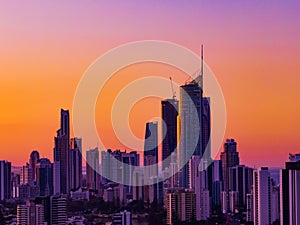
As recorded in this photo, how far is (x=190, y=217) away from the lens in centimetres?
794

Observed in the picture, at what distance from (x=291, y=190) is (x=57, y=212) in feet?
7.63

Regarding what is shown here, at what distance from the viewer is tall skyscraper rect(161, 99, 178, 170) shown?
10.0 meters

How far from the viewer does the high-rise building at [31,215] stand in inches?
248

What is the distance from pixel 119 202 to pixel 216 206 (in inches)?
52.7

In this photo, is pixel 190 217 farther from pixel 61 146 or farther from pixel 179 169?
pixel 61 146

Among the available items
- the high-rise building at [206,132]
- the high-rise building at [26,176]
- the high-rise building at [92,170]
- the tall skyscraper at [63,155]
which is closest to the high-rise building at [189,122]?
the high-rise building at [206,132]

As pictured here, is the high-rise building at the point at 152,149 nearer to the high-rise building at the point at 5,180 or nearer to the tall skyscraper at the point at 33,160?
the tall skyscraper at the point at 33,160

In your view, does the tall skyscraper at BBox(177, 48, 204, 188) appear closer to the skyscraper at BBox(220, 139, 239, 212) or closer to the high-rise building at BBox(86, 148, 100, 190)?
the skyscraper at BBox(220, 139, 239, 212)

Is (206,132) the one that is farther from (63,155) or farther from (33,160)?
(33,160)

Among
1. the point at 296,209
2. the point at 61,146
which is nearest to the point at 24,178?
the point at 61,146

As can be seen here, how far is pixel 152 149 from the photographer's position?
32.2ft

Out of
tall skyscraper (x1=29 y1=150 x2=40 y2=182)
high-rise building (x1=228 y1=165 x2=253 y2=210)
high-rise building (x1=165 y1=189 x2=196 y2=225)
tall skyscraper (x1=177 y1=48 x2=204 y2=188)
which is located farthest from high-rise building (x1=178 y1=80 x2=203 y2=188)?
tall skyscraper (x1=29 y1=150 x2=40 y2=182)

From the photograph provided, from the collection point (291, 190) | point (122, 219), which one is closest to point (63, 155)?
point (122, 219)

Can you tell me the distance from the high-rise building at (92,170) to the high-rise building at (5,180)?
111 cm
